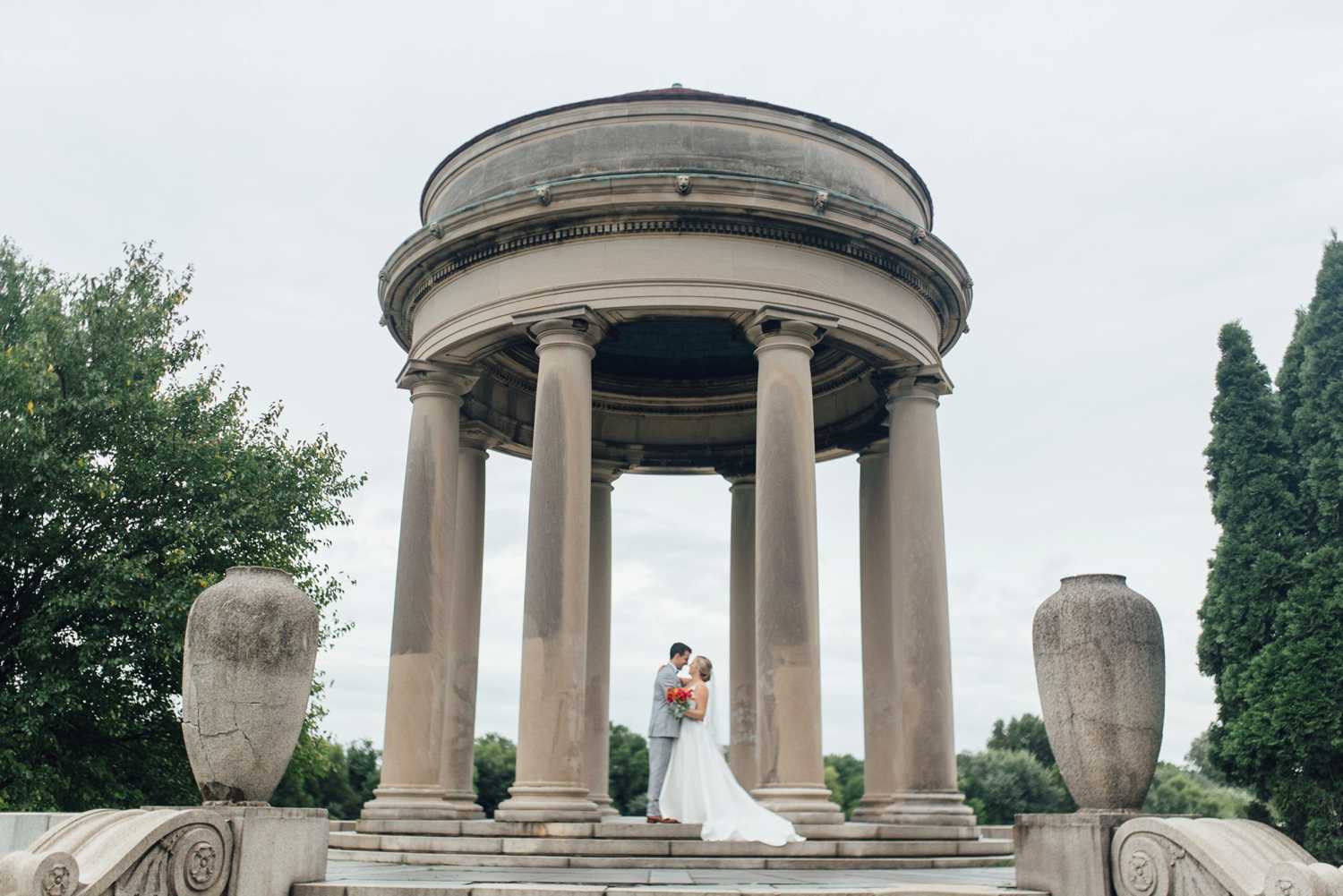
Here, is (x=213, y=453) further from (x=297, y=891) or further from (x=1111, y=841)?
(x=1111, y=841)

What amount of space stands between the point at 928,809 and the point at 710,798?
6801 millimetres

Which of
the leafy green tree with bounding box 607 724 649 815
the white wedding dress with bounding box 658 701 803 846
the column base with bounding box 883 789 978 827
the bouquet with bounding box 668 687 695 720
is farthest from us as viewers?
the leafy green tree with bounding box 607 724 649 815

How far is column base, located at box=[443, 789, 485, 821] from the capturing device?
101 ft

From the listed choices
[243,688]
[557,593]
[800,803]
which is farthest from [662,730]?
[243,688]

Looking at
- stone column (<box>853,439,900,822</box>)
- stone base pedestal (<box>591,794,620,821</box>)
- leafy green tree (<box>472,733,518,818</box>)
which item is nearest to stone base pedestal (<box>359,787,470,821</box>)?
stone base pedestal (<box>591,794,620,821</box>)

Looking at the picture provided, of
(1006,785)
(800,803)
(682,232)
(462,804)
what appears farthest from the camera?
(1006,785)

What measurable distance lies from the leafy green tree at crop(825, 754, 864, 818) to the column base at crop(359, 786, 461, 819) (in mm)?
64089

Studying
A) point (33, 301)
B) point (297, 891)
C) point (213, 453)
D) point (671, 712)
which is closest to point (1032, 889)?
point (297, 891)

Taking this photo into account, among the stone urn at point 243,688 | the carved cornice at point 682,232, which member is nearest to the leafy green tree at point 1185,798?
the carved cornice at point 682,232

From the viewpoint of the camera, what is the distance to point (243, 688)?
14820 millimetres

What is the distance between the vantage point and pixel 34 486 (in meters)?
34.2

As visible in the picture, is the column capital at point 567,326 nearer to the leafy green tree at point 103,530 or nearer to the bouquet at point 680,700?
the bouquet at point 680,700

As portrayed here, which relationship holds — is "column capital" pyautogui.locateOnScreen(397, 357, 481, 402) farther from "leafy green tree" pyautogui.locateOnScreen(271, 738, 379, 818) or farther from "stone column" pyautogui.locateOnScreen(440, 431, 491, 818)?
"leafy green tree" pyautogui.locateOnScreen(271, 738, 379, 818)

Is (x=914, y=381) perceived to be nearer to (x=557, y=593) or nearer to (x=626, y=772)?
(x=557, y=593)
